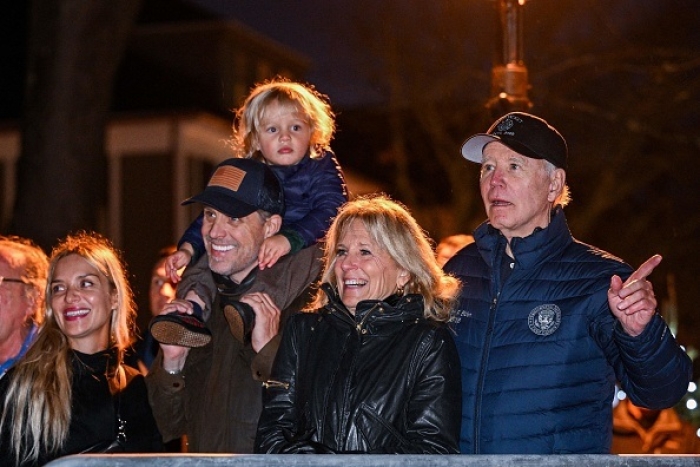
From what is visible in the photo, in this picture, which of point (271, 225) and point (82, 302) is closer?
point (82, 302)

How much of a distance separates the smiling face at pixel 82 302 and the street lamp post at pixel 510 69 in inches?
116

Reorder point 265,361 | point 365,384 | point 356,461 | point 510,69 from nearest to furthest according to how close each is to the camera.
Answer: point 356,461 < point 365,384 < point 265,361 < point 510,69

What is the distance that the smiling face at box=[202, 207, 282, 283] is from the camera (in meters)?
5.77

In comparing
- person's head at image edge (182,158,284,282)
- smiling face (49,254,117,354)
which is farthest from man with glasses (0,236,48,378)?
person's head at image edge (182,158,284,282)

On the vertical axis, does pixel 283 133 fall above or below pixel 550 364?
above

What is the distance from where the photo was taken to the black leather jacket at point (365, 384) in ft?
15.4

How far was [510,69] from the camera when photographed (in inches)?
302

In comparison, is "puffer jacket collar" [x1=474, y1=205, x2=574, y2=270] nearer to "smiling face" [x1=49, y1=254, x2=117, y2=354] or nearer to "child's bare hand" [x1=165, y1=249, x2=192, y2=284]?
"child's bare hand" [x1=165, y1=249, x2=192, y2=284]

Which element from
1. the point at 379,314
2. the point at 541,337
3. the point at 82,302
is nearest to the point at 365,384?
the point at 379,314

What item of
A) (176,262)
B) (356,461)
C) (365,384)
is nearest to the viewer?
(356,461)

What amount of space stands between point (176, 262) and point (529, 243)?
1827 millimetres

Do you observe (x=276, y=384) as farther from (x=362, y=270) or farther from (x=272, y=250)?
(x=272, y=250)

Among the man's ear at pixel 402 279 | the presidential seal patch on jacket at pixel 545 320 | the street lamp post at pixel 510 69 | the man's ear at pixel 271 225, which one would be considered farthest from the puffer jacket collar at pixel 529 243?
the street lamp post at pixel 510 69

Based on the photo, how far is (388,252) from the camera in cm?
506
